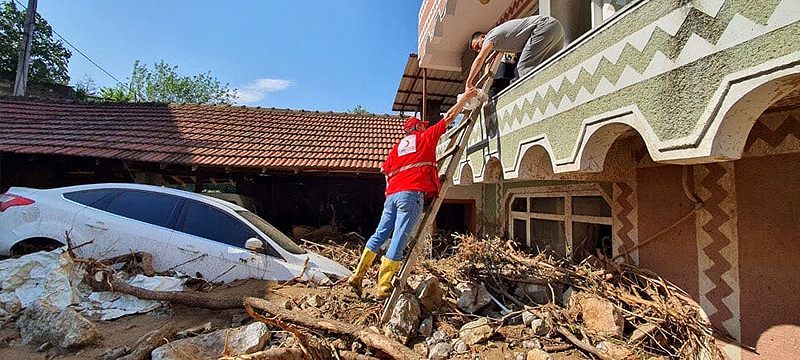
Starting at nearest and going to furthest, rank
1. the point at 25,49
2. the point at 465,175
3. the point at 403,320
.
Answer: the point at 403,320, the point at 465,175, the point at 25,49

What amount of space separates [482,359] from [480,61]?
3340mm

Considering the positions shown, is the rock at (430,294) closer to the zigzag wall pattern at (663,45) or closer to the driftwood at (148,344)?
the zigzag wall pattern at (663,45)

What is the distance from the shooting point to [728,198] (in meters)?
3.24

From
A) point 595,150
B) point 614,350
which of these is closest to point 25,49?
point 595,150

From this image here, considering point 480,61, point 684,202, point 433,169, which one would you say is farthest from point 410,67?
point 684,202

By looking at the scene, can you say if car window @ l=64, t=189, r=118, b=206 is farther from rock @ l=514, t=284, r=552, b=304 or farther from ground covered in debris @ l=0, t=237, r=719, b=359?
rock @ l=514, t=284, r=552, b=304

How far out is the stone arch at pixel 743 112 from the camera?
5.91ft

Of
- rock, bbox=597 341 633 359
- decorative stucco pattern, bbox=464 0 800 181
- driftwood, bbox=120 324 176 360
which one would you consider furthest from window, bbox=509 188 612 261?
driftwood, bbox=120 324 176 360

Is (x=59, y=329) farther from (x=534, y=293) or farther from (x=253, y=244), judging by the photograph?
(x=534, y=293)

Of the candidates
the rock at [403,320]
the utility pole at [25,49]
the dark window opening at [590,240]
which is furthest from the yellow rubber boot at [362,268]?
the utility pole at [25,49]

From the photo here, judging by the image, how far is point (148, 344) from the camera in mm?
3176

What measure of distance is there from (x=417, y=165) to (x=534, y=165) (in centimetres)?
143

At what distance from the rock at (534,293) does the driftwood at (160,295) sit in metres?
3.27

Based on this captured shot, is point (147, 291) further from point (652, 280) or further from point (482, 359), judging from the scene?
point (652, 280)
